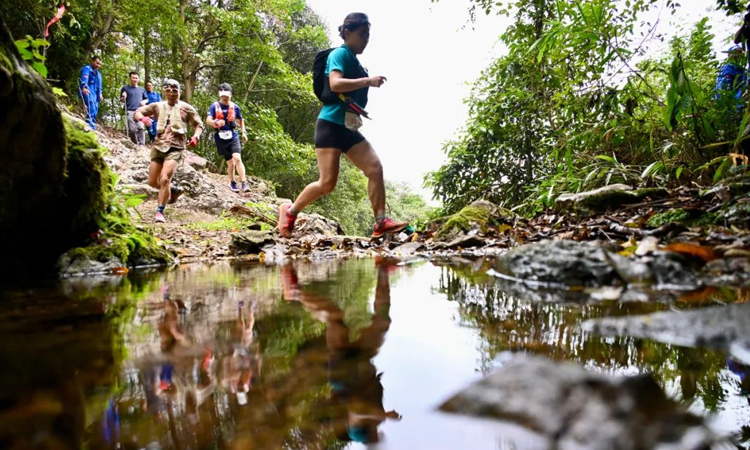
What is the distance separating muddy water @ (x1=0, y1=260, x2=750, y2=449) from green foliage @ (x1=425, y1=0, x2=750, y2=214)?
10.4 feet

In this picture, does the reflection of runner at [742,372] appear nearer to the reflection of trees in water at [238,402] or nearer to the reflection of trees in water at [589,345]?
the reflection of trees in water at [589,345]

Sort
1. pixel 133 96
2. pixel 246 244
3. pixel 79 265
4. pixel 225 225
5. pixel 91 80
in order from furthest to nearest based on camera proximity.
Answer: pixel 133 96, pixel 91 80, pixel 225 225, pixel 246 244, pixel 79 265

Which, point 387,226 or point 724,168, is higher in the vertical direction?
point 724,168

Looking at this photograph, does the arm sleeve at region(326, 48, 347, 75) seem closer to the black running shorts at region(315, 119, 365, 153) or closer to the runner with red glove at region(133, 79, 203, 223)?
the black running shorts at region(315, 119, 365, 153)

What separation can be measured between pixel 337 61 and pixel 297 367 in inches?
138

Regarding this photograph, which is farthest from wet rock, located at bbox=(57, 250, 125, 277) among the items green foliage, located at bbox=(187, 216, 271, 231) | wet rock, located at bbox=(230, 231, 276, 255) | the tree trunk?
the tree trunk

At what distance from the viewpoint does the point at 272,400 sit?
0.65 meters

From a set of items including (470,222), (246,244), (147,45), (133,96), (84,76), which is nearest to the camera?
(246,244)

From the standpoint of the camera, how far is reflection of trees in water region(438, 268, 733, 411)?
26.4 inches

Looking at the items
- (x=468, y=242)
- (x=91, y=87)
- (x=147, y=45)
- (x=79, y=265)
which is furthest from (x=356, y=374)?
(x=147, y=45)

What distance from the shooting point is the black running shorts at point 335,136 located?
402 cm

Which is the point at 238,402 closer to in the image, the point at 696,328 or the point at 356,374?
the point at 356,374

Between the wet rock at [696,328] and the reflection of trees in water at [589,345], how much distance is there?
0.08 feet

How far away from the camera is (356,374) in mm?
762
